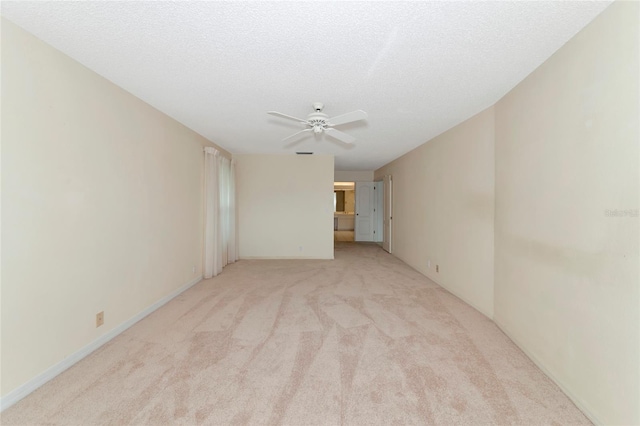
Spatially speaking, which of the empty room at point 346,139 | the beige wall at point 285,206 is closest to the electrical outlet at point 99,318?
the empty room at point 346,139

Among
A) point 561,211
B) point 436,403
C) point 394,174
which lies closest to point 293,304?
point 436,403

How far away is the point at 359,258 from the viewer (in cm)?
598

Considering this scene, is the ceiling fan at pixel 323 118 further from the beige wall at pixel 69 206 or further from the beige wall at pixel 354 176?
the beige wall at pixel 354 176

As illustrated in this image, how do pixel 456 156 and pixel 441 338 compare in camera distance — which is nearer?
pixel 441 338

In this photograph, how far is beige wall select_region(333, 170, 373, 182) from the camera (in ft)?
27.5

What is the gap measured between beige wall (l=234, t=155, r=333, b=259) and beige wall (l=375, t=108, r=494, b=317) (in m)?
1.93

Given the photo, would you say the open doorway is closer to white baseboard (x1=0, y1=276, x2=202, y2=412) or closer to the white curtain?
the white curtain

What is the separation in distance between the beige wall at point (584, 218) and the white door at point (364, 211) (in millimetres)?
5993

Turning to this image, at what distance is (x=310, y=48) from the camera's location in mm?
1778

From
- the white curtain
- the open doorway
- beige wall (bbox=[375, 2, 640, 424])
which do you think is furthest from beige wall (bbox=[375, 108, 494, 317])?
the open doorway

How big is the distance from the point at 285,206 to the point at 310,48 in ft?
14.0

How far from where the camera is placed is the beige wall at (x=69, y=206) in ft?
5.26

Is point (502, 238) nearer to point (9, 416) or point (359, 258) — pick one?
point (359, 258)

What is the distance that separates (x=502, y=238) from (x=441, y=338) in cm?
122
